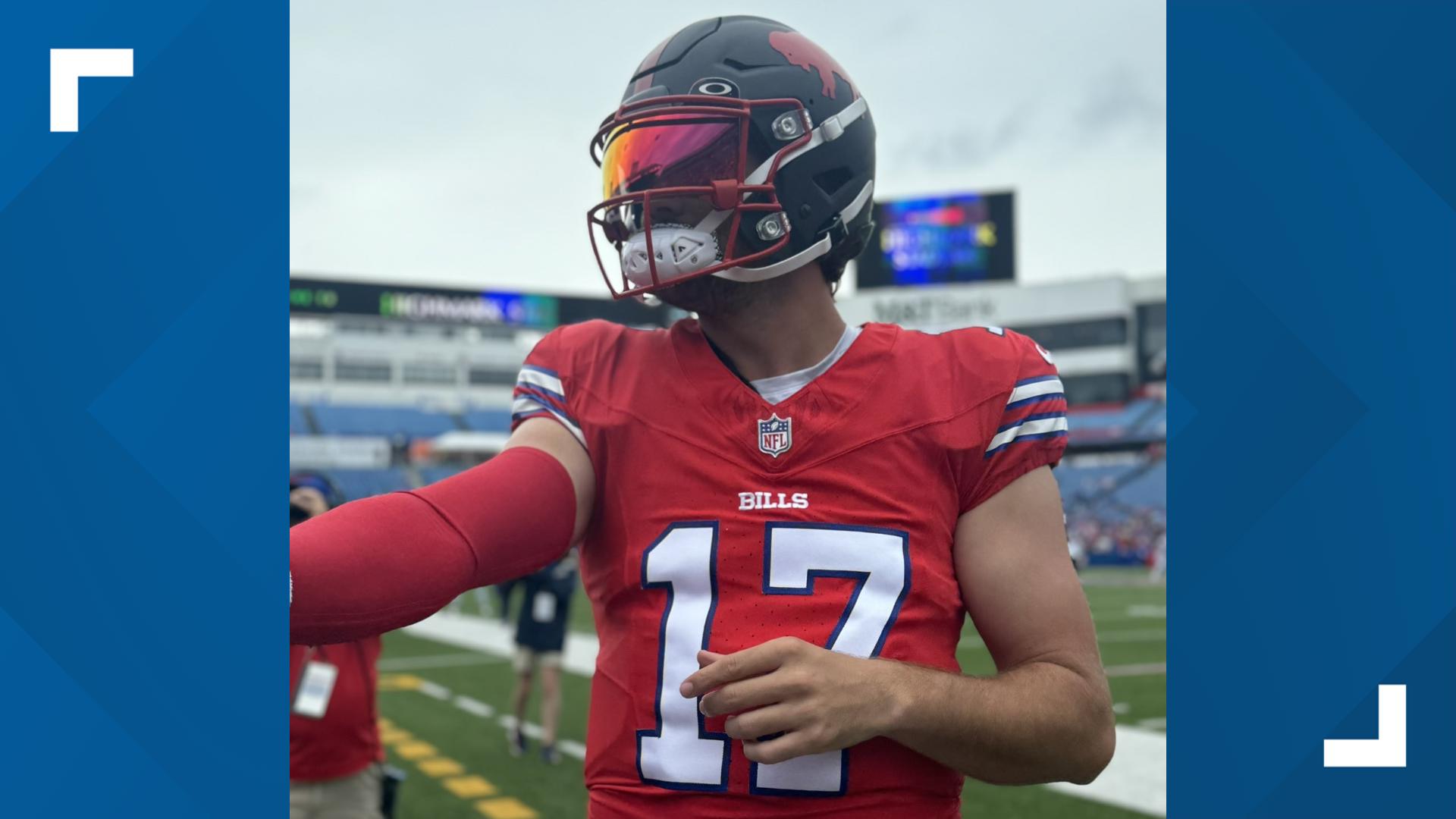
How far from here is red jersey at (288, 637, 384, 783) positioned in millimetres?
3580

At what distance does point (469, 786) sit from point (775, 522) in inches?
203

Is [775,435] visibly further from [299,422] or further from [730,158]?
[299,422]

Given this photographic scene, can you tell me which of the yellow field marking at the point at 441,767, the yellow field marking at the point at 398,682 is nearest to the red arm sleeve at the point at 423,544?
the yellow field marking at the point at 441,767

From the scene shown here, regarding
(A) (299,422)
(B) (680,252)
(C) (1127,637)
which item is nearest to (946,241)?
(C) (1127,637)

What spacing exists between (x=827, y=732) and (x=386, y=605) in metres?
0.53

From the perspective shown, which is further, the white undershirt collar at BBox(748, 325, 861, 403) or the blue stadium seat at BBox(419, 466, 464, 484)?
the blue stadium seat at BBox(419, 466, 464, 484)

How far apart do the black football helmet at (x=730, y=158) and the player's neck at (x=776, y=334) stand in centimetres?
5

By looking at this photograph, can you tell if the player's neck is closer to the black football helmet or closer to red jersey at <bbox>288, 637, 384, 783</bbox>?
the black football helmet

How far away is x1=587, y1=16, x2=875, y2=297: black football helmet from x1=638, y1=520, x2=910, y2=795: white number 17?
0.37 m
